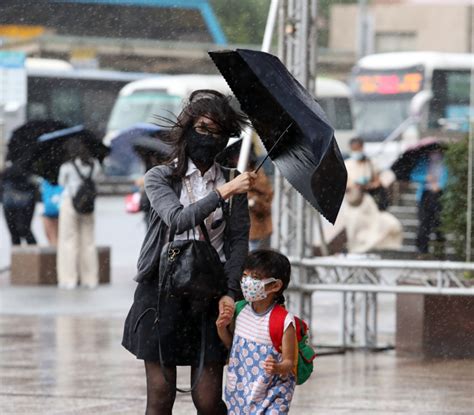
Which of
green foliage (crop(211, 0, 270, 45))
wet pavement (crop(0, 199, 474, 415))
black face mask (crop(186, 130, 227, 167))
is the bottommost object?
wet pavement (crop(0, 199, 474, 415))

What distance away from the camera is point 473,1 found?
16281mm

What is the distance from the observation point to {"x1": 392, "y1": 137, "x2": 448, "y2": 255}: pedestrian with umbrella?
1326cm

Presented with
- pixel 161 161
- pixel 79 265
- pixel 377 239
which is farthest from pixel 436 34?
pixel 161 161

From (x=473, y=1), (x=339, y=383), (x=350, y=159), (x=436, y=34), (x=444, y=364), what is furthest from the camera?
(x=436, y=34)

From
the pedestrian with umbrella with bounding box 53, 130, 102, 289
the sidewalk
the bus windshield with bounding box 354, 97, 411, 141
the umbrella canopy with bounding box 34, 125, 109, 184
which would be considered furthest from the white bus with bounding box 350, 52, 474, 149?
the sidewalk

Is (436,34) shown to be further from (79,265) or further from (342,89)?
(79,265)

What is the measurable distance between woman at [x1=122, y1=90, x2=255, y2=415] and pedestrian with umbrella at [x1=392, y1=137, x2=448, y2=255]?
660cm

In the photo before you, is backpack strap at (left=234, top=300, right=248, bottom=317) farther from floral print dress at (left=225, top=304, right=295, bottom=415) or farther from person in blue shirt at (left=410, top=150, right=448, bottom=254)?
person in blue shirt at (left=410, top=150, right=448, bottom=254)

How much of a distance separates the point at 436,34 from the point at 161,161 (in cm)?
1349

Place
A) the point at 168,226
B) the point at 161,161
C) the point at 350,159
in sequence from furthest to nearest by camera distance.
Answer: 1. the point at 350,159
2. the point at 161,161
3. the point at 168,226

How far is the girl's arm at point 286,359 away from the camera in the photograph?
6195mm

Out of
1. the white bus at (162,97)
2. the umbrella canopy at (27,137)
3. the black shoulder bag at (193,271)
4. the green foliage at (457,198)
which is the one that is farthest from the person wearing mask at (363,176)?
the black shoulder bag at (193,271)

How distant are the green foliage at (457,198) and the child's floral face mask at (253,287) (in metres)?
6.25

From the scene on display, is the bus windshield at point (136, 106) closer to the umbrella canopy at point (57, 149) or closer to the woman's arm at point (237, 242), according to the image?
the umbrella canopy at point (57, 149)
